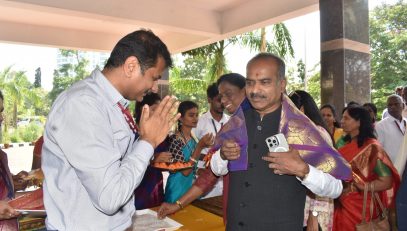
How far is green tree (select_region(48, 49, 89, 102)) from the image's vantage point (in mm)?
29969

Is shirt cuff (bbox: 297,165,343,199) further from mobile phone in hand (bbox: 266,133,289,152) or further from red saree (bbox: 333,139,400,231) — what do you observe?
red saree (bbox: 333,139,400,231)

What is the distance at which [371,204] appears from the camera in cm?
298

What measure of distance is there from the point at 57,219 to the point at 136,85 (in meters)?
0.60

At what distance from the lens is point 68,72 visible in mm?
30672

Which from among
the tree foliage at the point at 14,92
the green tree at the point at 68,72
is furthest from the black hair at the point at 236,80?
the green tree at the point at 68,72

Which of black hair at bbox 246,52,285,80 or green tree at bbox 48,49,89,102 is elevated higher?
green tree at bbox 48,49,89,102

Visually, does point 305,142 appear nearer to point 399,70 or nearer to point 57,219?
point 57,219

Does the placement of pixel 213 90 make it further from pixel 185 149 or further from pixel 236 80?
pixel 236 80

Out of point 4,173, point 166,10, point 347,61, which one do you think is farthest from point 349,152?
point 166,10

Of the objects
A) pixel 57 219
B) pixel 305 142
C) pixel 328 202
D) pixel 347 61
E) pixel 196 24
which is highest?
pixel 196 24

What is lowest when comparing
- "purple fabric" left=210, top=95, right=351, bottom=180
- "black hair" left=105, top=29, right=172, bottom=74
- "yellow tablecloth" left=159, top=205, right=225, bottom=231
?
"yellow tablecloth" left=159, top=205, right=225, bottom=231

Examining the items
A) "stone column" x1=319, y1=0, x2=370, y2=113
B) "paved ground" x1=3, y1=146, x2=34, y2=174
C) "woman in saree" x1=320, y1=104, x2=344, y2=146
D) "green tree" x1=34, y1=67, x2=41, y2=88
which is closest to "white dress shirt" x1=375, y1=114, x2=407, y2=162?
"stone column" x1=319, y1=0, x2=370, y2=113

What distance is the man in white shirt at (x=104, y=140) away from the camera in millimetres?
1058

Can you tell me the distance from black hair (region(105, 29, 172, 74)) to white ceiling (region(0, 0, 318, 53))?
486 centimetres
